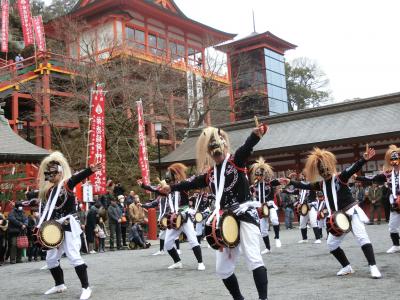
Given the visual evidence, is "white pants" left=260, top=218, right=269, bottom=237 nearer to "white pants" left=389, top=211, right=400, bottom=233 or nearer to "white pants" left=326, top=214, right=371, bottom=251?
"white pants" left=389, top=211, right=400, bottom=233

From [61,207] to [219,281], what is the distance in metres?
2.58

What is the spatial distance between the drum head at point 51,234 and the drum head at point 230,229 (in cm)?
278

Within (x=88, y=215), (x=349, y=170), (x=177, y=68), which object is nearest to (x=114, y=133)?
(x=177, y=68)

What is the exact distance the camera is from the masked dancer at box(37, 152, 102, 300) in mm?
6629

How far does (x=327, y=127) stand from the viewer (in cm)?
2281

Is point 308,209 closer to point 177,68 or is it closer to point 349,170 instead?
A: point 349,170

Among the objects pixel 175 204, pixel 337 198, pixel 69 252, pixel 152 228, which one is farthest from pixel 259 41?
pixel 69 252

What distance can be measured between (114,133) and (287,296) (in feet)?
64.9

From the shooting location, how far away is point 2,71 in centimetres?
2566

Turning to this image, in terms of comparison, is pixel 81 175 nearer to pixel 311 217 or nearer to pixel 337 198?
pixel 337 198

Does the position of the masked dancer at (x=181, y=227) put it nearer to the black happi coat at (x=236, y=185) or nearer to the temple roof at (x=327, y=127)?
the black happi coat at (x=236, y=185)

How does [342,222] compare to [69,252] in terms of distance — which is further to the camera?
[342,222]

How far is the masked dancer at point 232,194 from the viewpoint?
4910 millimetres

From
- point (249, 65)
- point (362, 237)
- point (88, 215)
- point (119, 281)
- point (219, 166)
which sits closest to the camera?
point (219, 166)
